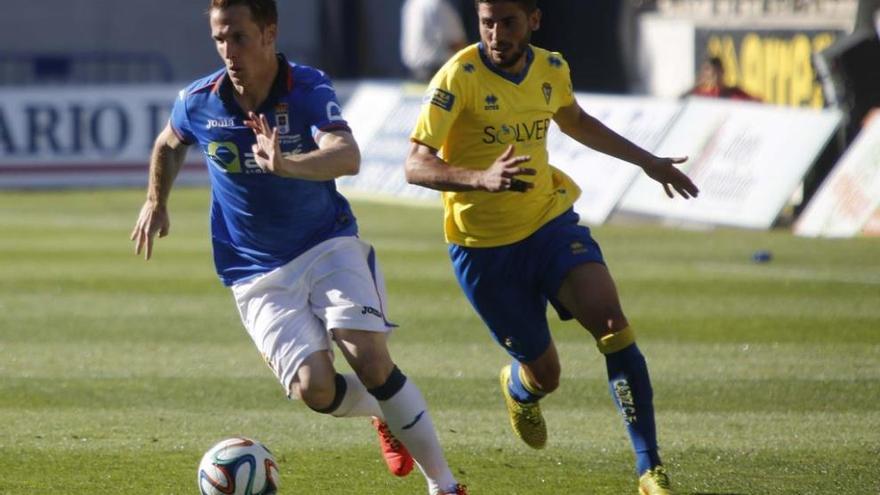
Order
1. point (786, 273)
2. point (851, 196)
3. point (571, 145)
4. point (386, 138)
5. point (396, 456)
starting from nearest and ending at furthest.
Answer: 1. point (396, 456)
2. point (786, 273)
3. point (851, 196)
4. point (571, 145)
5. point (386, 138)

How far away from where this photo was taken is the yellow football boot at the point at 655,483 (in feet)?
22.6

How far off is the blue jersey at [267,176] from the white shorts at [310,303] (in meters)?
0.07

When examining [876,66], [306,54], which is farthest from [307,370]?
[306,54]

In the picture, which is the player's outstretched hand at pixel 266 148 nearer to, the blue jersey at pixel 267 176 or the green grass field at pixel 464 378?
the blue jersey at pixel 267 176

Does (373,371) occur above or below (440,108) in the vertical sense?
below

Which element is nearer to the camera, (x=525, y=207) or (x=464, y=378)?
(x=525, y=207)

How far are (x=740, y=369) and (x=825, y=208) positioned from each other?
6812 mm

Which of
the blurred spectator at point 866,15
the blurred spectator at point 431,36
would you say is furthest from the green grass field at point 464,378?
the blurred spectator at point 431,36

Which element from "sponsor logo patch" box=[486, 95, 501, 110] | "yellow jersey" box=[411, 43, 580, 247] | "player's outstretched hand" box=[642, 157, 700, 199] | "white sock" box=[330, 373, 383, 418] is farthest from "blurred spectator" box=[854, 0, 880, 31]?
"white sock" box=[330, 373, 383, 418]

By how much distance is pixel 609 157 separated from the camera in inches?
704

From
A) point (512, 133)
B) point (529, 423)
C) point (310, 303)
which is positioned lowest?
point (529, 423)

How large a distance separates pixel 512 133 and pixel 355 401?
1294 millimetres

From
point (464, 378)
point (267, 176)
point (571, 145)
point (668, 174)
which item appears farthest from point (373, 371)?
point (571, 145)

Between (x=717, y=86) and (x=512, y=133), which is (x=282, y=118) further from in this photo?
(x=717, y=86)
